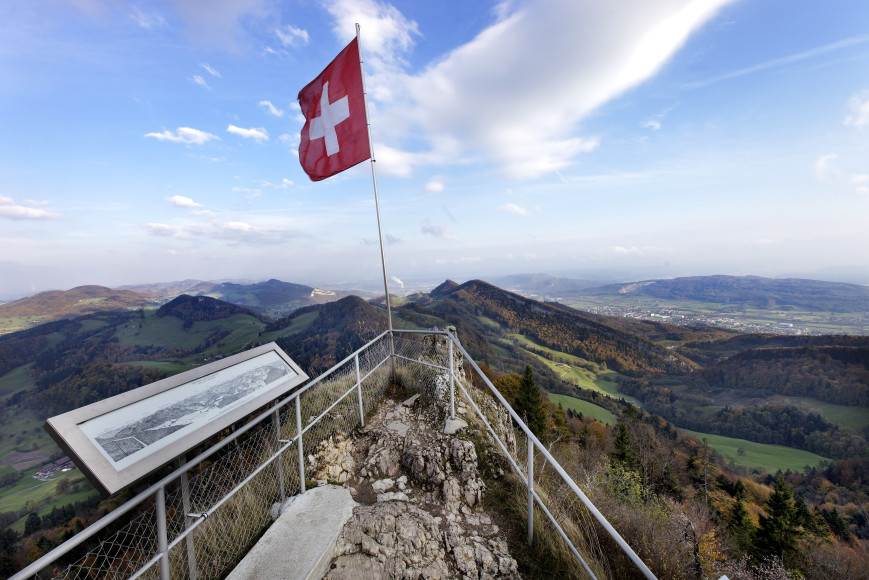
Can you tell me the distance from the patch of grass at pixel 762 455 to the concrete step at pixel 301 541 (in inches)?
3274

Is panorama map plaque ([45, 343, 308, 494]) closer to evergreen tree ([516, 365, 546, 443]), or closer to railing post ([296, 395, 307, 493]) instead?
railing post ([296, 395, 307, 493])

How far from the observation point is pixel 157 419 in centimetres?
279

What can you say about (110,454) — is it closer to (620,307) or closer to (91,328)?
(91,328)

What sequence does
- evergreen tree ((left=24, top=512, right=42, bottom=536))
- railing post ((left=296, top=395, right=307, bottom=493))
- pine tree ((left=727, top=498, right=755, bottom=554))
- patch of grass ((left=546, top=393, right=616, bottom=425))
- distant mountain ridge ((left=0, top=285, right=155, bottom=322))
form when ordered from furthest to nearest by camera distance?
1. distant mountain ridge ((left=0, top=285, right=155, bottom=322))
2. patch of grass ((left=546, top=393, right=616, bottom=425))
3. evergreen tree ((left=24, top=512, right=42, bottom=536))
4. pine tree ((left=727, top=498, right=755, bottom=554))
5. railing post ((left=296, top=395, right=307, bottom=493))

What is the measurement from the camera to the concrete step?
288 cm

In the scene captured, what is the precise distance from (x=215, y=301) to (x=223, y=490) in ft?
377

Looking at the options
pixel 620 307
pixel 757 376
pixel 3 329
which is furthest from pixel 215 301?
pixel 620 307

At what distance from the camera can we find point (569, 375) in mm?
85188

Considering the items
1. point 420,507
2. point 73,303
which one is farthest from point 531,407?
point 73,303

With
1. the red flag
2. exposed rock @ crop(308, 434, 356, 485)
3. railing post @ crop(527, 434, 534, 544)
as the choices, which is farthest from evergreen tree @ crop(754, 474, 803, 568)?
the red flag

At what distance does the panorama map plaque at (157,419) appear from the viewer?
2.22 m

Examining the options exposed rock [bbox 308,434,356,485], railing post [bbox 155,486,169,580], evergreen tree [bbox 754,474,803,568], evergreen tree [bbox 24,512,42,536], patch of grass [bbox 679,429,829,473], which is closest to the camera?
railing post [bbox 155,486,169,580]

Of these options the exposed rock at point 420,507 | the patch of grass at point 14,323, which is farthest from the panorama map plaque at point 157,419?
the patch of grass at point 14,323

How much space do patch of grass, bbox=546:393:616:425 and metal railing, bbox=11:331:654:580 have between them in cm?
5866
